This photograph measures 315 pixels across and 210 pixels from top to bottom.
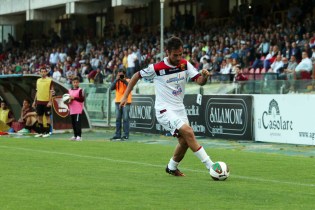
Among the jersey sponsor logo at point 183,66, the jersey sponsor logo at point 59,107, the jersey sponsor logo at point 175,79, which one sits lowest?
the jersey sponsor logo at point 59,107

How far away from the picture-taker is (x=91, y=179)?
42.3 feet

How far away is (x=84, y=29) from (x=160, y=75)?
147 feet

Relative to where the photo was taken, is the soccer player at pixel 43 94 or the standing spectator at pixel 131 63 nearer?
the soccer player at pixel 43 94

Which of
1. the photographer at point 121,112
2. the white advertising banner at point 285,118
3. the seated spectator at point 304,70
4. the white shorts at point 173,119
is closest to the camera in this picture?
the white shorts at point 173,119

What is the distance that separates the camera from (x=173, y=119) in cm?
1336

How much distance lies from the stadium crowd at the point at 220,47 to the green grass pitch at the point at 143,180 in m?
5.50

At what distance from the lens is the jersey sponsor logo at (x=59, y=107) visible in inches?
1127

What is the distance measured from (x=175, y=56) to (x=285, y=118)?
A: 8.93 m

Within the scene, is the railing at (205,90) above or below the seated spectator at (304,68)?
below

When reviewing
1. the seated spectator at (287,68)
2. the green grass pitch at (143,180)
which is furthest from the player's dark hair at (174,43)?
the seated spectator at (287,68)

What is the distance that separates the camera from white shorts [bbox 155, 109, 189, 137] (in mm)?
13297

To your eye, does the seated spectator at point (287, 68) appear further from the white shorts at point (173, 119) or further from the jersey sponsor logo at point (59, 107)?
the white shorts at point (173, 119)

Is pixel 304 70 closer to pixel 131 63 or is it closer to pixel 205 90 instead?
pixel 205 90

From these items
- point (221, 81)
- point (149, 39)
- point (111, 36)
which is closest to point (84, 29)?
point (111, 36)
